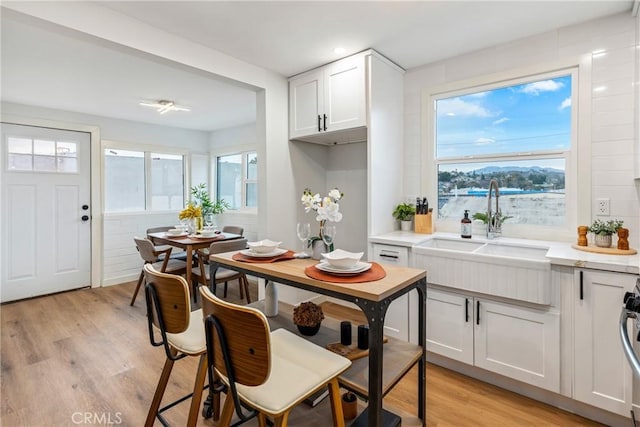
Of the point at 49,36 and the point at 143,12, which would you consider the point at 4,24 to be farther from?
the point at 143,12

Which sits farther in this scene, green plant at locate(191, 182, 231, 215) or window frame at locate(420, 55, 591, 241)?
green plant at locate(191, 182, 231, 215)

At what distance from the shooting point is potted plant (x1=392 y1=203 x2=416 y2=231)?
2939 mm

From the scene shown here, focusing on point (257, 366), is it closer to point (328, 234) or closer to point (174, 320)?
point (174, 320)

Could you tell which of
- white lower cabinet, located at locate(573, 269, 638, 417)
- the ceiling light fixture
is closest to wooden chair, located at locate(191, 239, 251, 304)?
the ceiling light fixture

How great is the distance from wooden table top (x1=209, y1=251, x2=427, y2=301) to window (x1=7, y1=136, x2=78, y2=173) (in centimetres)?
375

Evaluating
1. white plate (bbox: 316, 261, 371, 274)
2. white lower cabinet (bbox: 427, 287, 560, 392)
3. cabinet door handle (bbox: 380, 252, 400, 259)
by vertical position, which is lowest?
white lower cabinet (bbox: 427, 287, 560, 392)

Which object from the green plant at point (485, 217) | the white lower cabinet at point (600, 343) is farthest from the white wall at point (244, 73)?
the white lower cabinet at point (600, 343)

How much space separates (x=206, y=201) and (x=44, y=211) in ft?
6.73

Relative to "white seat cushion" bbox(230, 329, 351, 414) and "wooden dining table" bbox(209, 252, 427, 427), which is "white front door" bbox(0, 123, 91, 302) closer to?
"wooden dining table" bbox(209, 252, 427, 427)

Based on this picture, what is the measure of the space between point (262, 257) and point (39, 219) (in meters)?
3.95

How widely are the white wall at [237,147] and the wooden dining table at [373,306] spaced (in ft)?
10.7

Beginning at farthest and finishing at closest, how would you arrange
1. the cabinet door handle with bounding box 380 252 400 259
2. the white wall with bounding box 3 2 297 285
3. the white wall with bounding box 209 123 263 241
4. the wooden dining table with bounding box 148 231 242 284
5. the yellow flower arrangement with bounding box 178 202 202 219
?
1. the white wall with bounding box 209 123 263 241
2. the yellow flower arrangement with bounding box 178 202 202 219
3. the wooden dining table with bounding box 148 231 242 284
4. the cabinet door handle with bounding box 380 252 400 259
5. the white wall with bounding box 3 2 297 285

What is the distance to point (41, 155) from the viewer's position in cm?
401

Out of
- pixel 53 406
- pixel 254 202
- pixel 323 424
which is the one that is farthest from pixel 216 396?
pixel 254 202
